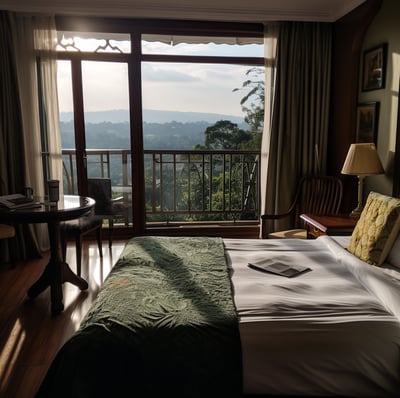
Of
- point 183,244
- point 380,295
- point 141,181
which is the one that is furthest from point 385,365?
point 141,181

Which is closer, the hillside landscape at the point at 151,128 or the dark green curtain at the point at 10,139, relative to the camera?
the dark green curtain at the point at 10,139

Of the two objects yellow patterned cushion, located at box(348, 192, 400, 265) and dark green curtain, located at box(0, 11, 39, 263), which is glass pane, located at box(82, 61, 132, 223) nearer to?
dark green curtain, located at box(0, 11, 39, 263)

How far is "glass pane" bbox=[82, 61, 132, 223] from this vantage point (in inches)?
169

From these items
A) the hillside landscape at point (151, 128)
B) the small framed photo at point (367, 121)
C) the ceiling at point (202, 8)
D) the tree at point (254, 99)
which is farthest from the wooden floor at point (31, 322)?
the small framed photo at point (367, 121)

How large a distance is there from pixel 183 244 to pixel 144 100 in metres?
2.38

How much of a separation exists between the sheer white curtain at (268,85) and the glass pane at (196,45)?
218 millimetres

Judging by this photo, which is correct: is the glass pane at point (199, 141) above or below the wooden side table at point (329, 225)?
above

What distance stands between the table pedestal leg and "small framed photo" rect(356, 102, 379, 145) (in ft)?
9.11

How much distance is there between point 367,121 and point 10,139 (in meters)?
3.49

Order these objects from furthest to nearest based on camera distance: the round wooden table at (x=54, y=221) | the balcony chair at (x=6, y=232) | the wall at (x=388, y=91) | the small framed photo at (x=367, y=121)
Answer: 1. the small framed photo at (x=367, y=121)
2. the balcony chair at (x=6, y=232)
3. the wall at (x=388, y=91)
4. the round wooden table at (x=54, y=221)

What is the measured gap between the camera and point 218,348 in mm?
1433

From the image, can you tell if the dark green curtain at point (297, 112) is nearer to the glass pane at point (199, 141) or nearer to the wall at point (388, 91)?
the glass pane at point (199, 141)

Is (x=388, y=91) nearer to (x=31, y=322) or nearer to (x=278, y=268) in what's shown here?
(x=278, y=268)

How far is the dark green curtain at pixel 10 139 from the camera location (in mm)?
3820
